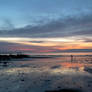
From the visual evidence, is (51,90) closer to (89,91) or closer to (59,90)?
(59,90)

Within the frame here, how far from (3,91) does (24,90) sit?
1725mm

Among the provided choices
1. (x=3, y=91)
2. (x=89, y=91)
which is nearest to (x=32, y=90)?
(x=3, y=91)

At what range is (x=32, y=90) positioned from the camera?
1203 centimetres

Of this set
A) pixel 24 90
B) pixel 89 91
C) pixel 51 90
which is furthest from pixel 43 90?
pixel 89 91

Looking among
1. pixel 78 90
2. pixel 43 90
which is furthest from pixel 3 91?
pixel 78 90

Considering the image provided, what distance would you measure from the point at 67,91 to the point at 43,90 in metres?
2.04

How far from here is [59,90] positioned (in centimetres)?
1178

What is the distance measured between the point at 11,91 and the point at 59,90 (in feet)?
13.1

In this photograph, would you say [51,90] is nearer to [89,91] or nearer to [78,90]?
[78,90]

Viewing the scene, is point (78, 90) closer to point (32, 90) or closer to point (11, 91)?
point (32, 90)

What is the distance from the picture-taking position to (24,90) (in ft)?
39.4

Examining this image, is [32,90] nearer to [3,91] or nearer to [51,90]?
[51,90]


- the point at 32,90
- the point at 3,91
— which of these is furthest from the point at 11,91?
the point at 32,90

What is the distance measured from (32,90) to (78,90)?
12.9 feet
